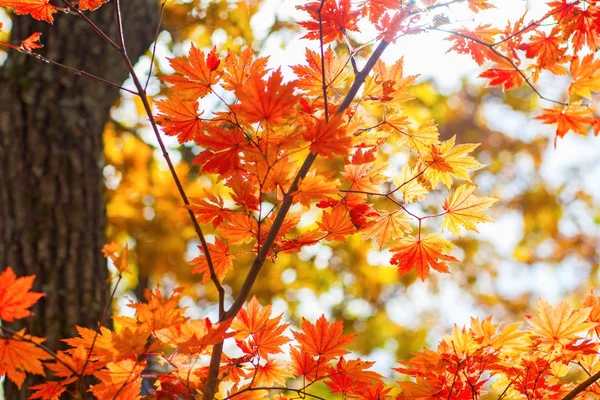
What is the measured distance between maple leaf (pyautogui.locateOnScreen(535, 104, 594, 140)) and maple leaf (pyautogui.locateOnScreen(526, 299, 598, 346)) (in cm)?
40

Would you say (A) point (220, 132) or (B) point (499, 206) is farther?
(B) point (499, 206)

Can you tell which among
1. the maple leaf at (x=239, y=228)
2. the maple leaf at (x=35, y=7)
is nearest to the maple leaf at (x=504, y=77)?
the maple leaf at (x=239, y=228)

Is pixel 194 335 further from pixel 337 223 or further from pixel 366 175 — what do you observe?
pixel 366 175

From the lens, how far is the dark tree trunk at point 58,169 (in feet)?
6.61

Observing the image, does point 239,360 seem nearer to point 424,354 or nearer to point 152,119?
point 424,354

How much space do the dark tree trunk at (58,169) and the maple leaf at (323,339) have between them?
4.37 ft

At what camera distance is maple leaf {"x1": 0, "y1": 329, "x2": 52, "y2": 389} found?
0.69m

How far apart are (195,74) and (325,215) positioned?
323 millimetres

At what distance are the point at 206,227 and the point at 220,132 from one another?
339cm

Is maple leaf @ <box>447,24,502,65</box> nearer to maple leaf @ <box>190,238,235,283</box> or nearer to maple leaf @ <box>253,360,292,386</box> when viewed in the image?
maple leaf @ <box>190,238,235,283</box>

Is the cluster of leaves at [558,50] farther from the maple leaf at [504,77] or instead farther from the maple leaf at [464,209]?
the maple leaf at [464,209]

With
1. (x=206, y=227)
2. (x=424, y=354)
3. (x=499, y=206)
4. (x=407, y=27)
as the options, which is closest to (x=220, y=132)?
(x=407, y=27)

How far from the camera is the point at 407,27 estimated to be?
0.91 metres

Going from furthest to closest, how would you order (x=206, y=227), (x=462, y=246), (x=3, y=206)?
(x=462, y=246), (x=206, y=227), (x=3, y=206)
